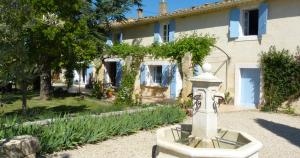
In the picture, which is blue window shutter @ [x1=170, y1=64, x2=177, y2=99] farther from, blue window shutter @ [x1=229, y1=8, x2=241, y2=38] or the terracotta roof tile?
blue window shutter @ [x1=229, y1=8, x2=241, y2=38]

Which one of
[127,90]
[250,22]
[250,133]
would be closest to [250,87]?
[250,22]

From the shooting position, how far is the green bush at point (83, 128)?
26.0 ft

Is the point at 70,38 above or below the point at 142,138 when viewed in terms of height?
above

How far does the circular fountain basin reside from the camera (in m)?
4.96

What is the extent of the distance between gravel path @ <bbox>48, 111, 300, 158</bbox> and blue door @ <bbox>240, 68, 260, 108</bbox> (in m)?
2.76

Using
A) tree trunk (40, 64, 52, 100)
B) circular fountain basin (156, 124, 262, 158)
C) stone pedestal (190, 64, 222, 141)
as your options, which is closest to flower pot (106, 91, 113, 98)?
tree trunk (40, 64, 52, 100)

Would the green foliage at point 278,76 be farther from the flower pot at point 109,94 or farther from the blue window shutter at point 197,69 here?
the flower pot at point 109,94

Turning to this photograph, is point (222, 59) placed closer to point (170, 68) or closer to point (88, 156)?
point (170, 68)

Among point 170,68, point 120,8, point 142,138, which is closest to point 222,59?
point 170,68

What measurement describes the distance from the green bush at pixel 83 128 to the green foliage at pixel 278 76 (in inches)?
249

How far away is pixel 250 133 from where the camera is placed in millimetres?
10867

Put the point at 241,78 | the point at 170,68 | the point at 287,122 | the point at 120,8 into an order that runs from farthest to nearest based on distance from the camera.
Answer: the point at 120,8
the point at 170,68
the point at 241,78
the point at 287,122

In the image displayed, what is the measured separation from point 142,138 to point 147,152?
146 cm

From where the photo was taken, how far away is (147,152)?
831 cm
